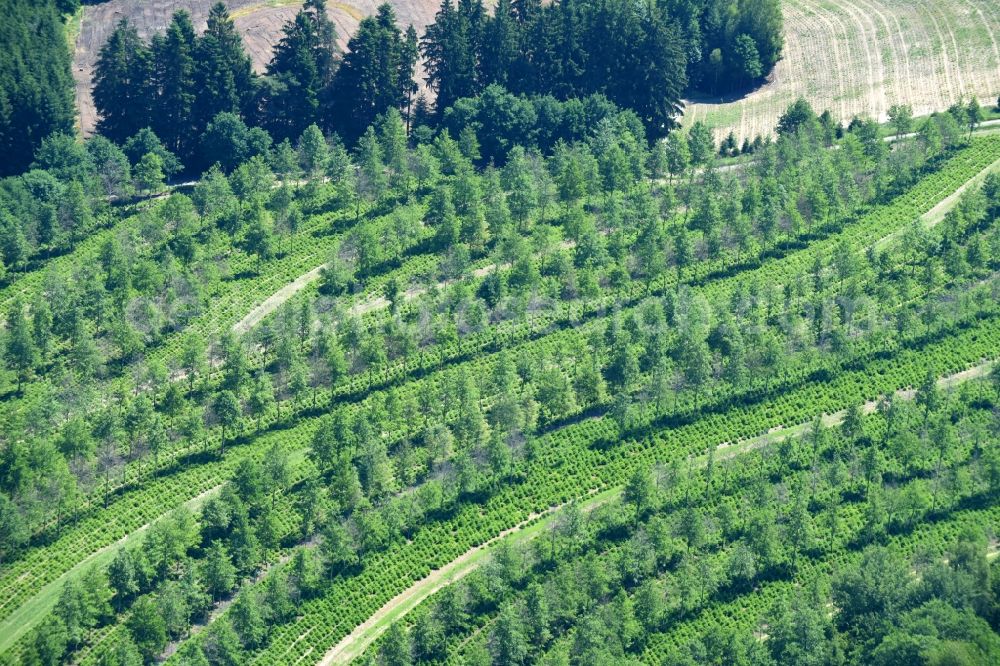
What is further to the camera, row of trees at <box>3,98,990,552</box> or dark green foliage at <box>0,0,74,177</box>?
dark green foliage at <box>0,0,74,177</box>

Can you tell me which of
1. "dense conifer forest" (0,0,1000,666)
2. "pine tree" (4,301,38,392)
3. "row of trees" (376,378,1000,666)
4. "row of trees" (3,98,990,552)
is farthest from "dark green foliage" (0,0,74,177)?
"row of trees" (376,378,1000,666)

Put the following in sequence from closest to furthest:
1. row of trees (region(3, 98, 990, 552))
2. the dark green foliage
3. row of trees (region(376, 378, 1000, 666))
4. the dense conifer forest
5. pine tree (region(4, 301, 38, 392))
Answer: row of trees (region(376, 378, 1000, 666)), the dense conifer forest, row of trees (region(3, 98, 990, 552)), pine tree (region(4, 301, 38, 392)), the dark green foliage

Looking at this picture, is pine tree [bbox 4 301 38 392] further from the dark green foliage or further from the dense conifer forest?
the dark green foliage

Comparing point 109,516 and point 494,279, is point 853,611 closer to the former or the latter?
point 494,279

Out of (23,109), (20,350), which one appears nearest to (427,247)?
(20,350)

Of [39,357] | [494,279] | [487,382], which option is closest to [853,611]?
[487,382]

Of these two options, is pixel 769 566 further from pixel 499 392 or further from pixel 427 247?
pixel 427 247

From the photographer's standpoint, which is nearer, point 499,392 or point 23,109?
point 499,392

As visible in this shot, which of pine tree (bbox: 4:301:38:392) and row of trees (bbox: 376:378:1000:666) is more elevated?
pine tree (bbox: 4:301:38:392)
